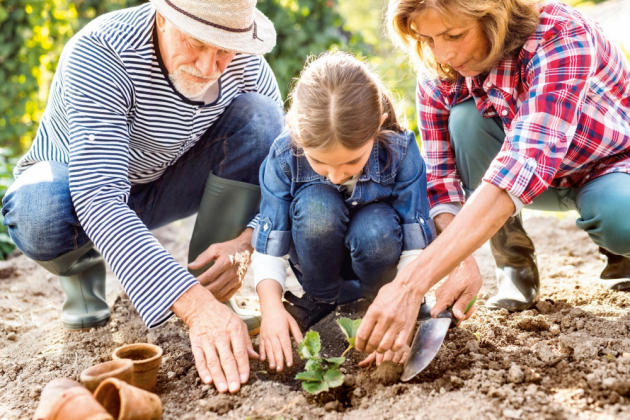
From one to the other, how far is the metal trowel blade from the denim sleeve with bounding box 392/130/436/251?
1.15ft

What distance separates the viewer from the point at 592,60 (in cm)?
183

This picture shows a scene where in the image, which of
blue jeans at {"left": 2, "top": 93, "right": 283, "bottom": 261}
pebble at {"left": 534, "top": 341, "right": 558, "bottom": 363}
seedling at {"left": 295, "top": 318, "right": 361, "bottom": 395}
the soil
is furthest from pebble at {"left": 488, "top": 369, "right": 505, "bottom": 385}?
blue jeans at {"left": 2, "top": 93, "right": 283, "bottom": 261}

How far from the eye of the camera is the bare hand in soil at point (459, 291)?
74.6 inches

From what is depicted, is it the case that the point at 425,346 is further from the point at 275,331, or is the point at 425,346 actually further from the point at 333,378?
the point at 275,331

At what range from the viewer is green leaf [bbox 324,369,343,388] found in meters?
1.61

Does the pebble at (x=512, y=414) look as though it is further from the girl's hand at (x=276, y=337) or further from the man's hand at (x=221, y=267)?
the man's hand at (x=221, y=267)

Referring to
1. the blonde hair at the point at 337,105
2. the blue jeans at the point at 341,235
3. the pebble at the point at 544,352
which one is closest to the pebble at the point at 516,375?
the pebble at the point at 544,352

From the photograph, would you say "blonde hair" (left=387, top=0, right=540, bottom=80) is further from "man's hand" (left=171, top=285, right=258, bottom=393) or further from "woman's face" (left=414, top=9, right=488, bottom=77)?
"man's hand" (left=171, top=285, right=258, bottom=393)

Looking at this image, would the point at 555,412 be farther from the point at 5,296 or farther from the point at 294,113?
the point at 5,296

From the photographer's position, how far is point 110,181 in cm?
191

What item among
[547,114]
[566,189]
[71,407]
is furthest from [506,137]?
[71,407]

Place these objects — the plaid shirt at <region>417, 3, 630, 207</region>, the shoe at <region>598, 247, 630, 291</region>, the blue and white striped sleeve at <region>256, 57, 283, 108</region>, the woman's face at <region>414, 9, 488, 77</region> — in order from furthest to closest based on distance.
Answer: the blue and white striped sleeve at <region>256, 57, 283, 108</region>, the shoe at <region>598, 247, 630, 291</region>, the woman's face at <region>414, 9, 488, 77</region>, the plaid shirt at <region>417, 3, 630, 207</region>

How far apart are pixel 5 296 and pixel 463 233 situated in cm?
236

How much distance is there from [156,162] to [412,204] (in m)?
1.08
